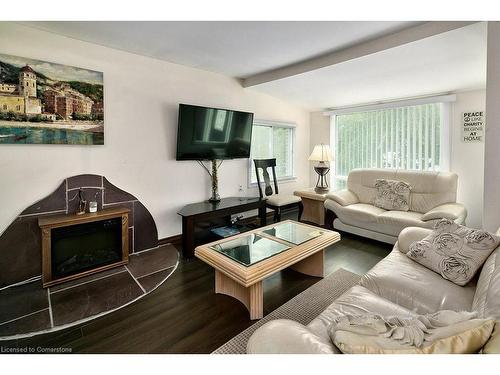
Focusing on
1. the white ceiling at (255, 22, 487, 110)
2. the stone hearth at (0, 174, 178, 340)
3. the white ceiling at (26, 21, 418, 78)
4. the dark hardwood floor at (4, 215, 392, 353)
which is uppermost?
the white ceiling at (26, 21, 418, 78)

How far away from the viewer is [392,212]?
10.8ft

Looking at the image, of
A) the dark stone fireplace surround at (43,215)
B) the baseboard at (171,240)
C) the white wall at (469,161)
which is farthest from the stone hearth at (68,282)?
the white wall at (469,161)

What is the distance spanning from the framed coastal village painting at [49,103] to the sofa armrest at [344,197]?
10.3 ft

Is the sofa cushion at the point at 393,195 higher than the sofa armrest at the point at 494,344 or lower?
higher

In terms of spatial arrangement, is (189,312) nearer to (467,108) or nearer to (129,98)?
(129,98)

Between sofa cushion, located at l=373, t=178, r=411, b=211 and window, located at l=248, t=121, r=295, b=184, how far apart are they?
5.76 feet

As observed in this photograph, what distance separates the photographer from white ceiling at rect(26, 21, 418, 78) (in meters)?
2.25

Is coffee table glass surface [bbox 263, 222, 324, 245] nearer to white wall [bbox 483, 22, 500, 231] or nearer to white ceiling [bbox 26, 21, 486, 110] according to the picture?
white wall [bbox 483, 22, 500, 231]

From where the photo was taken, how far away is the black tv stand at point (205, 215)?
2840mm

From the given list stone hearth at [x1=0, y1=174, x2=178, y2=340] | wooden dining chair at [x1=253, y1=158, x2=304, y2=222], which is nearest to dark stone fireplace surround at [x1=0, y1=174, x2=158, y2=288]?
stone hearth at [x1=0, y1=174, x2=178, y2=340]

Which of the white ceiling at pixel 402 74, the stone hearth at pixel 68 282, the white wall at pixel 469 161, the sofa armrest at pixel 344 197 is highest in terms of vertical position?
the white ceiling at pixel 402 74

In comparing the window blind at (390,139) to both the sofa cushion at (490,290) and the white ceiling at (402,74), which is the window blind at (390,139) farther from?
the sofa cushion at (490,290)

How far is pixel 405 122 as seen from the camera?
13.3 ft

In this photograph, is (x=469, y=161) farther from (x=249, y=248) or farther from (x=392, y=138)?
(x=249, y=248)
